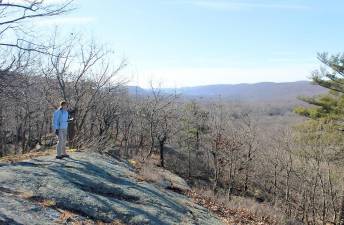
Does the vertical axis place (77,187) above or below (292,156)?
above

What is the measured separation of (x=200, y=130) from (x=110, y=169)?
3884 cm

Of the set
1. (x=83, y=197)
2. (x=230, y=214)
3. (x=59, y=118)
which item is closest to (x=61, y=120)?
(x=59, y=118)

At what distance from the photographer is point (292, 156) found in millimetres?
33938

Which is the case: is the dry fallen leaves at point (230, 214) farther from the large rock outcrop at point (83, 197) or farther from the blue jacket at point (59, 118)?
the blue jacket at point (59, 118)

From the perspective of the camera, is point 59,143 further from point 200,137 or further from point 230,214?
point 200,137

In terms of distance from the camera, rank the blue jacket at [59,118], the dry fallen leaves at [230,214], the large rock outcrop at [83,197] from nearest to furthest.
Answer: the large rock outcrop at [83,197] < the blue jacket at [59,118] < the dry fallen leaves at [230,214]

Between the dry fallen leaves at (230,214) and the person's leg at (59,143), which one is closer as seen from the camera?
the person's leg at (59,143)

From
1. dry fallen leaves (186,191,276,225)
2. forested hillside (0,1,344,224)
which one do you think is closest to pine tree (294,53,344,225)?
forested hillside (0,1,344,224)

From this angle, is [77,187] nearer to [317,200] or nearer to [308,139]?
[308,139]

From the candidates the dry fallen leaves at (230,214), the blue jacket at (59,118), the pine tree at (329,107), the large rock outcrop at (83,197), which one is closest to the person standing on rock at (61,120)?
the blue jacket at (59,118)

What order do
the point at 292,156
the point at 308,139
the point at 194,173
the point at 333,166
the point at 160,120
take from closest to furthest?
the point at 333,166
the point at 308,139
the point at 292,156
the point at 160,120
the point at 194,173

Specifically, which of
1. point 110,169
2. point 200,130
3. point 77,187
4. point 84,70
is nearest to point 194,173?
point 200,130

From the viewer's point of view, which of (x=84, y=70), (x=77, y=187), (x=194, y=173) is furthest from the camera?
(x=194, y=173)

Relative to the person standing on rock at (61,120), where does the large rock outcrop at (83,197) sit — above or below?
below
